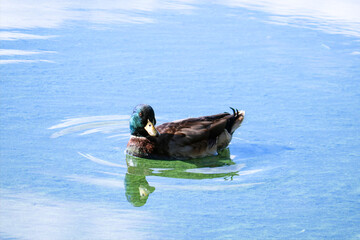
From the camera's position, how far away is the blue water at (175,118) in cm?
529

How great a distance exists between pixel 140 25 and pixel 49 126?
16.2ft

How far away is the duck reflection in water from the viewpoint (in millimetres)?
5801

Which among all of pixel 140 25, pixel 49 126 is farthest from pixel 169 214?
pixel 140 25

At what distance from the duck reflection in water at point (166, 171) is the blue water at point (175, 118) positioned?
0.02 m

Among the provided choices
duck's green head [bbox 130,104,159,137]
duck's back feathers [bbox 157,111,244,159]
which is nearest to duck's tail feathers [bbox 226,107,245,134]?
duck's back feathers [bbox 157,111,244,159]

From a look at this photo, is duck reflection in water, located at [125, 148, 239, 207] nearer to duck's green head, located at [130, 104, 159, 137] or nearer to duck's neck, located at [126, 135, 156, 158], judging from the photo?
duck's neck, located at [126, 135, 156, 158]

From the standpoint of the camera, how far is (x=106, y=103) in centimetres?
803

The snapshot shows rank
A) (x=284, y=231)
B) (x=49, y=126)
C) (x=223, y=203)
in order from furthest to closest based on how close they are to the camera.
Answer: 1. (x=49, y=126)
2. (x=223, y=203)
3. (x=284, y=231)

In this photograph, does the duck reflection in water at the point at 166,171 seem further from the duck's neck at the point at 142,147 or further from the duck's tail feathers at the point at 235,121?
the duck's tail feathers at the point at 235,121

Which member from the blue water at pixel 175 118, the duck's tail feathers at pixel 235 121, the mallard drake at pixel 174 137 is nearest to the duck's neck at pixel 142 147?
the mallard drake at pixel 174 137

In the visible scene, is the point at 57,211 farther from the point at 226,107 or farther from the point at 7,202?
the point at 226,107

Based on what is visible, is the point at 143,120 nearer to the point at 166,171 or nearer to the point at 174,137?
the point at 174,137

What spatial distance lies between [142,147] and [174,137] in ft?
1.03

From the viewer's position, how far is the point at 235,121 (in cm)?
711
